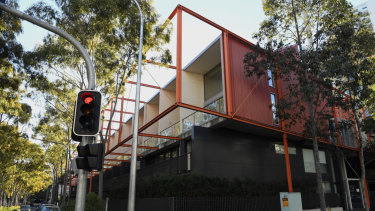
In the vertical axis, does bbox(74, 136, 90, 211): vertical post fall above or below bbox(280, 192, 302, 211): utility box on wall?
above

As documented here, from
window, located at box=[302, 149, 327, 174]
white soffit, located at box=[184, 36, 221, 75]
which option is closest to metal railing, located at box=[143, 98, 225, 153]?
white soffit, located at box=[184, 36, 221, 75]

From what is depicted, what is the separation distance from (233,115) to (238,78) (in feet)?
8.49

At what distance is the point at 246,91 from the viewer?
1656cm

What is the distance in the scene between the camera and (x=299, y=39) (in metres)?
16.8

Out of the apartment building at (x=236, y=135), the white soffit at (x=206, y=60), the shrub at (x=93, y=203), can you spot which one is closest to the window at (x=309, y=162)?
the apartment building at (x=236, y=135)

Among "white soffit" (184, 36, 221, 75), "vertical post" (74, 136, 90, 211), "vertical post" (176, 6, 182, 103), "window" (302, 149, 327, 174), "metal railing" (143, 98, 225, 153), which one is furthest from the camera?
"window" (302, 149, 327, 174)

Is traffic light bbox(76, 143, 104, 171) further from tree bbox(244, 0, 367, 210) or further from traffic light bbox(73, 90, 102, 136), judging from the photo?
tree bbox(244, 0, 367, 210)

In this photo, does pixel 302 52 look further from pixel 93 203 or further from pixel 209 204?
pixel 93 203

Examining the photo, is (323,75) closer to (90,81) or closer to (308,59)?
(308,59)

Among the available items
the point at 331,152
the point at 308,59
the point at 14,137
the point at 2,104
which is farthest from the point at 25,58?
the point at 331,152

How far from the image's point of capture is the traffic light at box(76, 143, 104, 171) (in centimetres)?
475

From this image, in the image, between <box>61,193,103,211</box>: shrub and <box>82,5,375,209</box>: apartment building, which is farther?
<box>82,5,375,209</box>: apartment building

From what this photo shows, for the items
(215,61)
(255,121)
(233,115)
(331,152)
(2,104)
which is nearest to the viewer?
(233,115)

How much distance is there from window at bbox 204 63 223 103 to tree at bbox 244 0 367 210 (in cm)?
499
